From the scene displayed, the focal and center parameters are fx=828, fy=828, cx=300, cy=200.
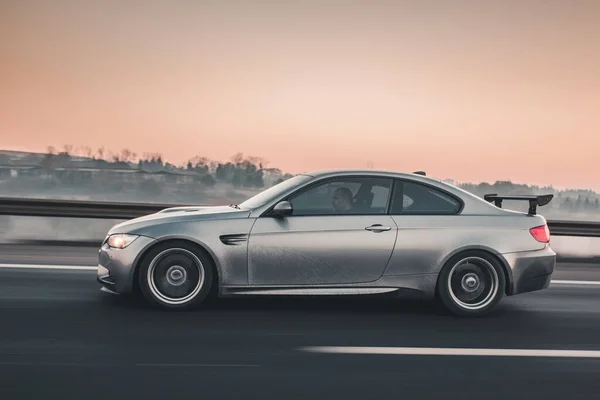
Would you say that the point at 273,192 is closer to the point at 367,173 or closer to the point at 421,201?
the point at 367,173

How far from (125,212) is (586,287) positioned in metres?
7.36

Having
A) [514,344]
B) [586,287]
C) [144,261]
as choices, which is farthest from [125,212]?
[514,344]

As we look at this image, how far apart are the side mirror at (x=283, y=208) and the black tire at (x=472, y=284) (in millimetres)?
1507

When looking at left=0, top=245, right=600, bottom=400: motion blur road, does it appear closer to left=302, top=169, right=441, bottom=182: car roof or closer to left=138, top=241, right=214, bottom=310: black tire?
left=138, top=241, right=214, bottom=310: black tire

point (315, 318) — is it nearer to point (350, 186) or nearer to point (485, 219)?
point (350, 186)

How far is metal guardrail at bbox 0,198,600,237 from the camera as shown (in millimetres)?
13391

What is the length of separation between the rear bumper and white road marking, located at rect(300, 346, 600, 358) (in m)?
1.29

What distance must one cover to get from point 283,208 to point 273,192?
490mm

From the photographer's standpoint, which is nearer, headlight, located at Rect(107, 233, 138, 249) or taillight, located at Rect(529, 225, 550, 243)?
headlight, located at Rect(107, 233, 138, 249)

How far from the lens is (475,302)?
7.57 metres

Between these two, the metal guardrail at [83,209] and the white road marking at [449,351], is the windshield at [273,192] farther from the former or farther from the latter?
the metal guardrail at [83,209]

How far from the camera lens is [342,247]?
7.29 meters

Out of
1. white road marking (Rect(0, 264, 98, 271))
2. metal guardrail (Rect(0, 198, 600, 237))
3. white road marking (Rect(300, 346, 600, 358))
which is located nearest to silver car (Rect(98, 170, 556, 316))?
white road marking (Rect(300, 346, 600, 358))

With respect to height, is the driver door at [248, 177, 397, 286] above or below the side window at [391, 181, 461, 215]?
below
